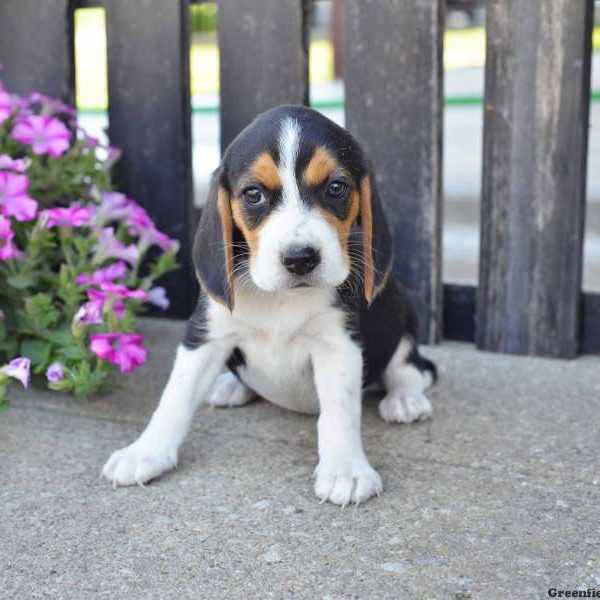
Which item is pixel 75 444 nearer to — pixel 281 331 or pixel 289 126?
pixel 281 331

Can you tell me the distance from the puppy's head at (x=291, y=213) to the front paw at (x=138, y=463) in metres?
0.54

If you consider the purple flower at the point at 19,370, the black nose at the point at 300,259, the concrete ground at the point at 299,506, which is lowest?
the concrete ground at the point at 299,506

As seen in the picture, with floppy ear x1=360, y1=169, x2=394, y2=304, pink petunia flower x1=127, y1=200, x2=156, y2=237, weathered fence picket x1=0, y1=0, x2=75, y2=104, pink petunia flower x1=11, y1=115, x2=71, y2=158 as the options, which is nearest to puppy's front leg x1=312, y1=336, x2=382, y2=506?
floppy ear x1=360, y1=169, x2=394, y2=304

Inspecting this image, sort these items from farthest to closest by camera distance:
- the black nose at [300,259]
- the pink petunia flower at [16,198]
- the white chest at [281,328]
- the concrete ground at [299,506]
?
the pink petunia flower at [16,198] < the white chest at [281,328] < the black nose at [300,259] < the concrete ground at [299,506]

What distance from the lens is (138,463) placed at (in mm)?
3371

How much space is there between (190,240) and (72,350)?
1.26 m

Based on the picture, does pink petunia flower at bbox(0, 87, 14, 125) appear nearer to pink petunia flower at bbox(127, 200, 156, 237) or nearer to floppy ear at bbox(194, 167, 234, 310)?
pink petunia flower at bbox(127, 200, 156, 237)

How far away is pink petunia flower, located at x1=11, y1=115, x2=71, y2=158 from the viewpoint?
4328 mm

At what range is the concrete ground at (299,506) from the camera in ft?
8.99

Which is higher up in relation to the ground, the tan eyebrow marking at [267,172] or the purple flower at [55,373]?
the tan eyebrow marking at [267,172]

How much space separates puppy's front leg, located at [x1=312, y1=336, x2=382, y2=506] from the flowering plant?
739mm

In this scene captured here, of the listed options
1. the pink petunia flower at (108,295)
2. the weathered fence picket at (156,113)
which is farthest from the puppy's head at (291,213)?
the weathered fence picket at (156,113)

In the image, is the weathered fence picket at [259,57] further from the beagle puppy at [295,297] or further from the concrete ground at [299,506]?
the concrete ground at [299,506]

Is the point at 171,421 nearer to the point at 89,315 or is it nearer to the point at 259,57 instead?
the point at 89,315
